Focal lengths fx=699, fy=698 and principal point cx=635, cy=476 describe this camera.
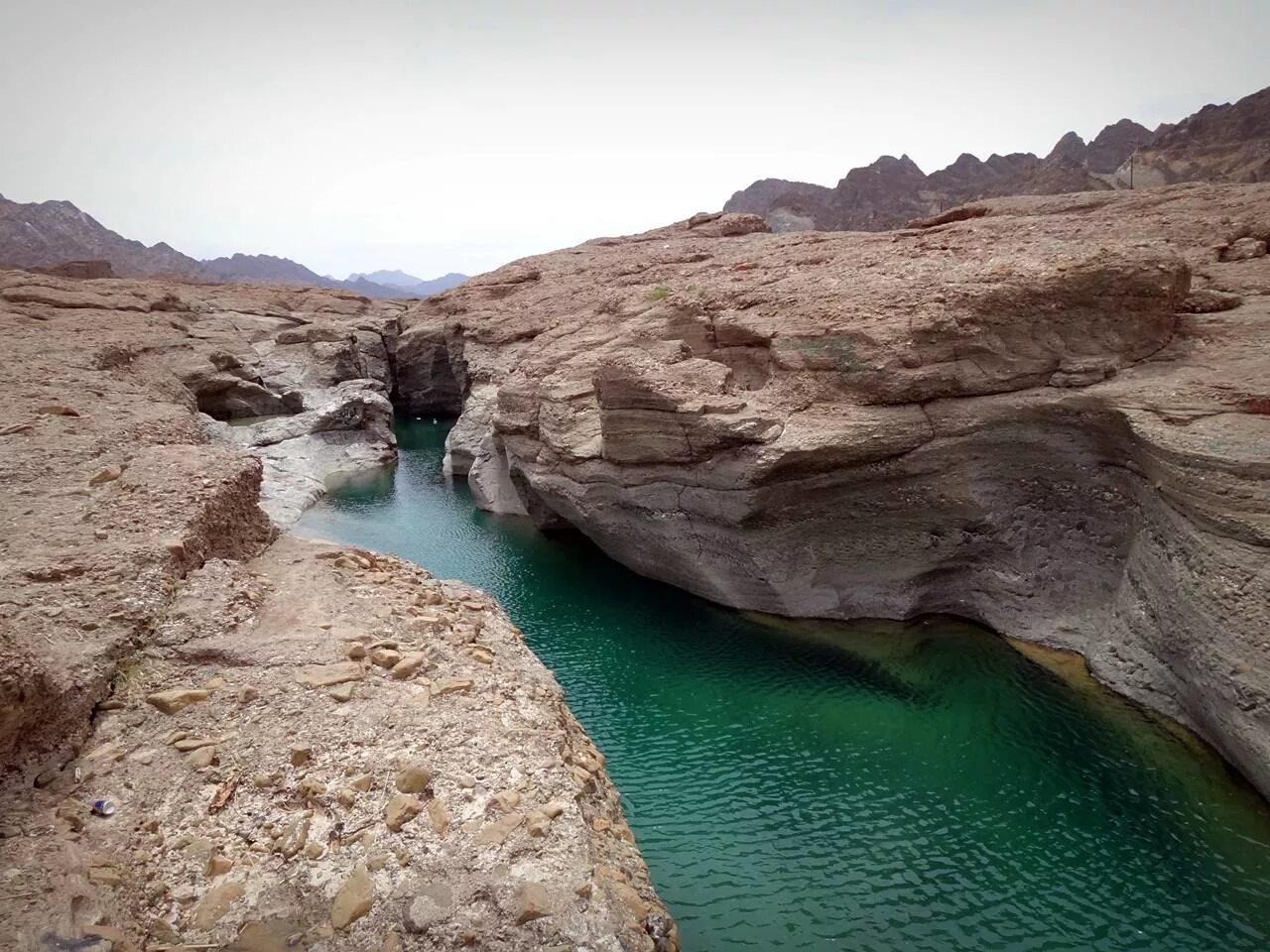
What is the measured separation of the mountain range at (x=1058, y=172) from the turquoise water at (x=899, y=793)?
126ft

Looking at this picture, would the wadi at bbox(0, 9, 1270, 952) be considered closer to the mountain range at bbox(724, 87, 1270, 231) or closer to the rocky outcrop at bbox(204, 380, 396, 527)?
the rocky outcrop at bbox(204, 380, 396, 527)

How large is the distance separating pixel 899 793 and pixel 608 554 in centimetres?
989

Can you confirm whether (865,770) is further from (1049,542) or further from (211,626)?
(211,626)

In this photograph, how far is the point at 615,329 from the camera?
1900 cm

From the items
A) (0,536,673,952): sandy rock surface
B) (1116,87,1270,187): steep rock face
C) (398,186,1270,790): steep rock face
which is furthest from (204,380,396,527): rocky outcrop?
(1116,87,1270,187): steep rock face

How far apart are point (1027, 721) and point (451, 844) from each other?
9.40m

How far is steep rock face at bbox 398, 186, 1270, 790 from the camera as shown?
31.7 feet

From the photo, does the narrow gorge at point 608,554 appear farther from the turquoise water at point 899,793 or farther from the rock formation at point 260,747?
the turquoise water at point 899,793

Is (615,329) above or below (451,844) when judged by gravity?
above

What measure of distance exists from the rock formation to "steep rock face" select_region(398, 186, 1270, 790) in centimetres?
631

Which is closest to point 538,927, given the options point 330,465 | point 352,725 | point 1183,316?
point 352,725

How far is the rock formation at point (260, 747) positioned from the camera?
4.69m

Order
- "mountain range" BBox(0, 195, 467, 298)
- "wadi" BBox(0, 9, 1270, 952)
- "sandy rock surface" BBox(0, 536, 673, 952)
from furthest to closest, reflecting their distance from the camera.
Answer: "mountain range" BBox(0, 195, 467, 298)
"wadi" BBox(0, 9, 1270, 952)
"sandy rock surface" BBox(0, 536, 673, 952)

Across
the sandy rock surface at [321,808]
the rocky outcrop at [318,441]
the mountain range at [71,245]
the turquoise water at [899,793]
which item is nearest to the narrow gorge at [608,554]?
the sandy rock surface at [321,808]
